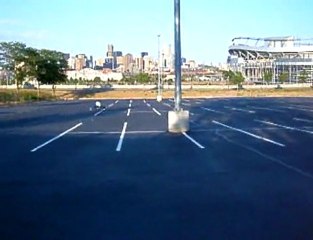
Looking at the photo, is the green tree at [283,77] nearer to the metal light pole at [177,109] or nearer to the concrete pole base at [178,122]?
the metal light pole at [177,109]

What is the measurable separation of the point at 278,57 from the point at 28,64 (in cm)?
9332

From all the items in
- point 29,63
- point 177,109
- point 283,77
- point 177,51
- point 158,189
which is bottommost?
point 283,77

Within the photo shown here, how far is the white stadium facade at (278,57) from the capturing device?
512 ft

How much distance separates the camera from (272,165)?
13.5 meters

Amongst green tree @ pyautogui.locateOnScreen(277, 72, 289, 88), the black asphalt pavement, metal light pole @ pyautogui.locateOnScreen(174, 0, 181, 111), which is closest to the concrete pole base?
metal light pole @ pyautogui.locateOnScreen(174, 0, 181, 111)

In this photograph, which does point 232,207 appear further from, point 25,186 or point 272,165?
point 272,165

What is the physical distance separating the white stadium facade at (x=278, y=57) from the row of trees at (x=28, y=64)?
80152 mm

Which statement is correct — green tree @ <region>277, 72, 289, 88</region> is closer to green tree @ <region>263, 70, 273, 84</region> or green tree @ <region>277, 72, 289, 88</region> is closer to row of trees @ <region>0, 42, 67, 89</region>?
green tree @ <region>263, 70, 273, 84</region>

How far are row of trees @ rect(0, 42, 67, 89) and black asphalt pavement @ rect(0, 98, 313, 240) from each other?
64.2m

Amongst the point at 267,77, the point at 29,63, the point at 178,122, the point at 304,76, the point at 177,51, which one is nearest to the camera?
the point at 178,122

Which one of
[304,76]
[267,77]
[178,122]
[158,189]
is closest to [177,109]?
[178,122]

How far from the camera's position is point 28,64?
8319 centimetres

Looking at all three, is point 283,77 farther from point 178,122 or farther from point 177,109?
point 177,109

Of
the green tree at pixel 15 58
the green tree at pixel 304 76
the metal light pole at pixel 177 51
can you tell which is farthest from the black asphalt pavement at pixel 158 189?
the green tree at pixel 304 76
